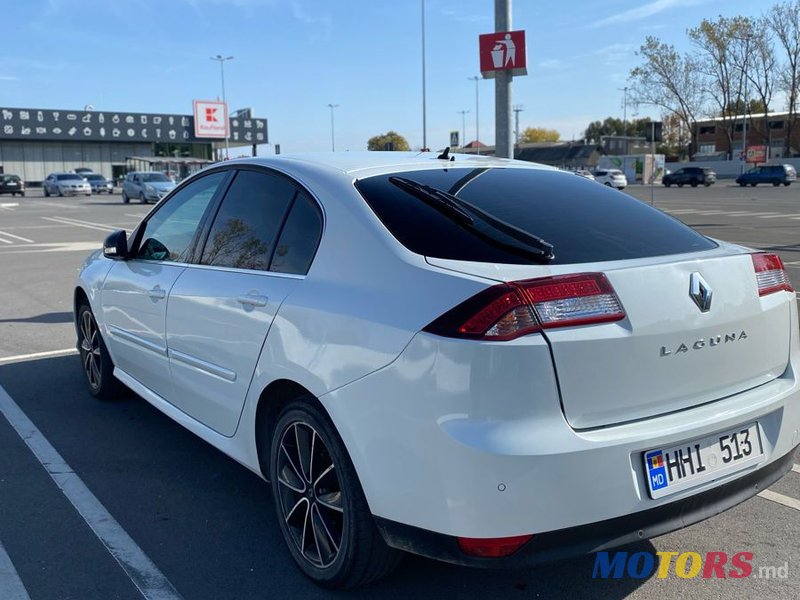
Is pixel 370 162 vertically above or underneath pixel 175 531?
above

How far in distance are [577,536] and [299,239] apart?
162 cm

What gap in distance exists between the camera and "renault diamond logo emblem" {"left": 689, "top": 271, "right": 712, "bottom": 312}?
2.58 m

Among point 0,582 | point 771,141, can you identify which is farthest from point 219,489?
point 771,141

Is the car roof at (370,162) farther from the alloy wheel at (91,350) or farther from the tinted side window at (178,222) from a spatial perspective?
the alloy wheel at (91,350)

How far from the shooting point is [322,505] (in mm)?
2910

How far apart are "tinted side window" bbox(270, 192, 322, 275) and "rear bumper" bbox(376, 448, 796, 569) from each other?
1.12m

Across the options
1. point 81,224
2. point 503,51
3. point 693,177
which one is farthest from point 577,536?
point 693,177

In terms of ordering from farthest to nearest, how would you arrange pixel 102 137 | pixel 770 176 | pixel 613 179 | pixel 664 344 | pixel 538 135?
pixel 538 135 < pixel 102 137 < pixel 770 176 < pixel 613 179 < pixel 664 344

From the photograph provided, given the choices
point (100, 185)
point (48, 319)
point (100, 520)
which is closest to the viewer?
point (100, 520)

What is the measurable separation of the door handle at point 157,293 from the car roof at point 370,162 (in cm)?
77

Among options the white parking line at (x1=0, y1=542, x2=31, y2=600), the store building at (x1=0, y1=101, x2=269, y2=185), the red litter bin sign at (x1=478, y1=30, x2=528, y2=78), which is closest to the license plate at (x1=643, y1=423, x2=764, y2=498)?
the white parking line at (x1=0, y1=542, x2=31, y2=600)

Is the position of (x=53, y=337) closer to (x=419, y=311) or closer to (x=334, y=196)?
(x=334, y=196)

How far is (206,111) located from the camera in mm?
78375

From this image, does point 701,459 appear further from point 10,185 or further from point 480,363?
point 10,185
